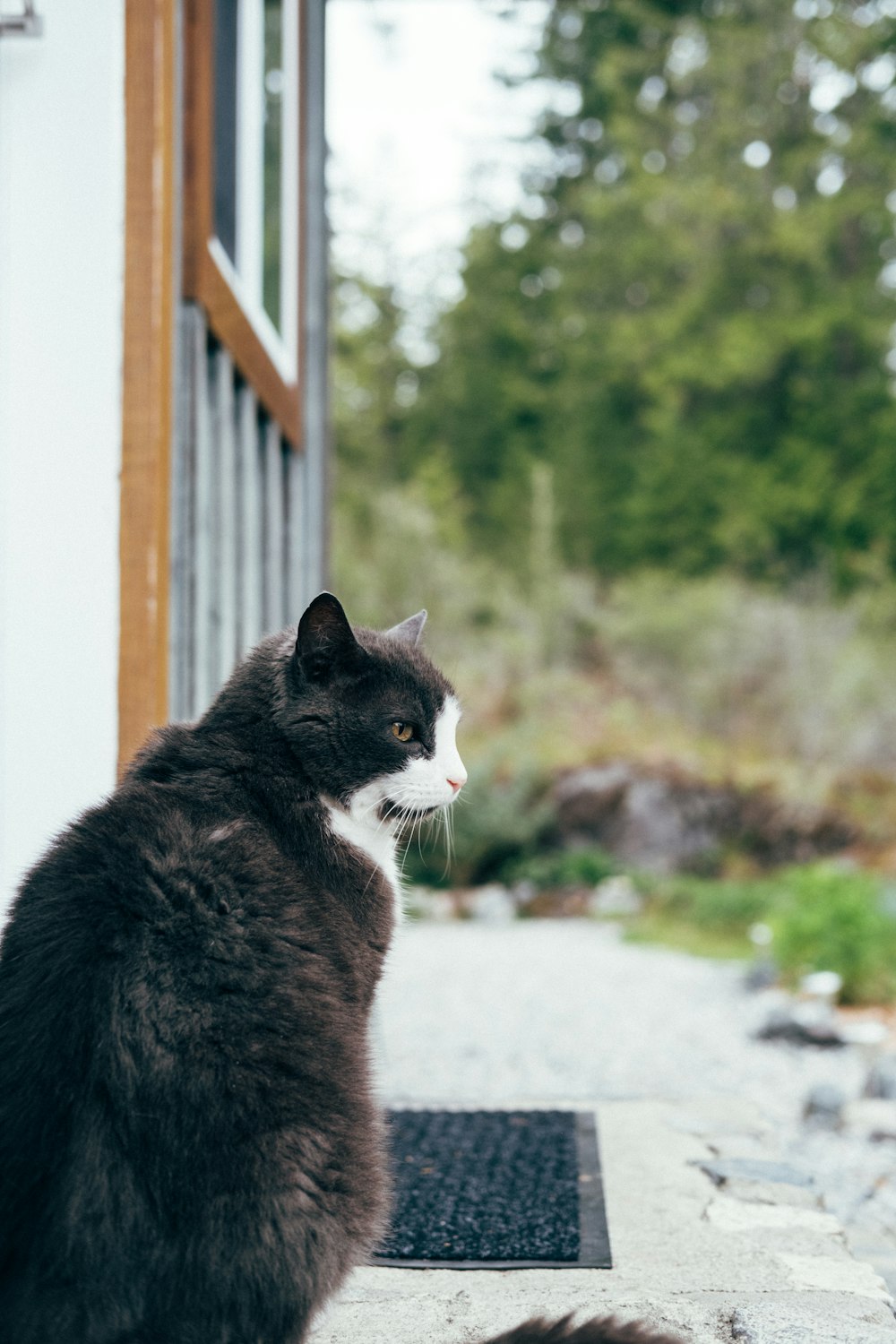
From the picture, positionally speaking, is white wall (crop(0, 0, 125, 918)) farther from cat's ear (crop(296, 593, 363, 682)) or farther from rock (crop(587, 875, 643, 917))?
rock (crop(587, 875, 643, 917))

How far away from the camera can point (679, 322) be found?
13273mm

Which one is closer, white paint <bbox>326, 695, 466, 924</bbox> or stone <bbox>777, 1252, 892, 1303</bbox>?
white paint <bbox>326, 695, 466, 924</bbox>

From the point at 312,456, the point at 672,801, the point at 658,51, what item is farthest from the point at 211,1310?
the point at 658,51

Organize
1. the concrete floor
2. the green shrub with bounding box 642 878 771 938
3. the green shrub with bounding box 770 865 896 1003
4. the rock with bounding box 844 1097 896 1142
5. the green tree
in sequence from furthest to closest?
the green tree → the green shrub with bounding box 642 878 771 938 → the green shrub with bounding box 770 865 896 1003 → the rock with bounding box 844 1097 896 1142 → the concrete floor

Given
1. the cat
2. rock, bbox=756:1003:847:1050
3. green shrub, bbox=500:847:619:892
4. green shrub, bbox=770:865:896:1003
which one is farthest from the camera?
green shrub, bbox=500:847:619:892

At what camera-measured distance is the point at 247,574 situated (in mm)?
2729

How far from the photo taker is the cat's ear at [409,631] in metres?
1.54

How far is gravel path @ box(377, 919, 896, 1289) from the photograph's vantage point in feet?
9.11

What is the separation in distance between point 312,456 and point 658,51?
12.8 metres

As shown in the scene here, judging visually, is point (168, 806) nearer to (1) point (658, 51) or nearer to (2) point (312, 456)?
(2) point (312, 456)

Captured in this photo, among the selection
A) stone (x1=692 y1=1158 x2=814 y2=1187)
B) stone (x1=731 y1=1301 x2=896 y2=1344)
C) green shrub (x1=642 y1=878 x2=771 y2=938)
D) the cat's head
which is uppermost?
the cat's head

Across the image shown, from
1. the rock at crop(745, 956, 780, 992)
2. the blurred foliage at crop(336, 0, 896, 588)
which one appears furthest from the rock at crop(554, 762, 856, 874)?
the blurred foliage at crop(336, 0, 896, 588)

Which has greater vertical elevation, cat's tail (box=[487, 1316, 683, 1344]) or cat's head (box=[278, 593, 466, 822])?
cat's head (box=[278, 593, 466, 822])

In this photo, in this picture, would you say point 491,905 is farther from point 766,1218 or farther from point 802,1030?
point 766,1218
